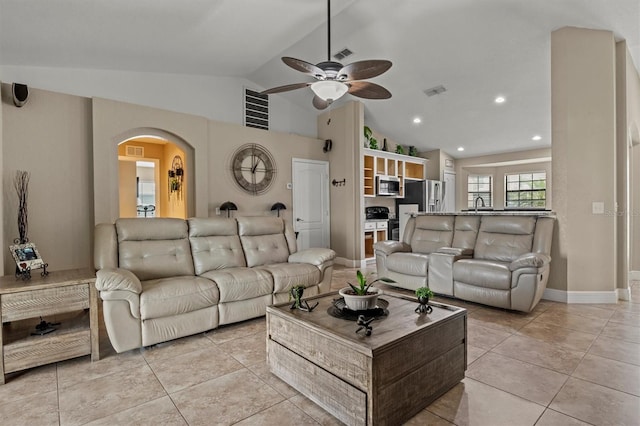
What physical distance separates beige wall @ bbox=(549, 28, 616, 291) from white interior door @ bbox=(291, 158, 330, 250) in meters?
3.91

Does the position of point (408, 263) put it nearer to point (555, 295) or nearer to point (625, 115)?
Result: point (555, 295)

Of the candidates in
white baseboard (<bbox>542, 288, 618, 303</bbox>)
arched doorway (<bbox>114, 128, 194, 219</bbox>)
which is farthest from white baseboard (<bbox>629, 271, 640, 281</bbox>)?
arched doorway (<bbox>114, 128, 194, 219</bbox>)

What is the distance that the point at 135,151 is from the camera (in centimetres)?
746

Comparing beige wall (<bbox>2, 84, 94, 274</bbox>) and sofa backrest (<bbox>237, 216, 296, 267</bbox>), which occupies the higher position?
beige wall (<bbox>2, 84, 94, 274</bbox>)

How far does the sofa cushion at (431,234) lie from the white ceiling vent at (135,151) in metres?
6.25

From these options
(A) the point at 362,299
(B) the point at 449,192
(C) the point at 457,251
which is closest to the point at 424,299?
(A) the point at 362,299

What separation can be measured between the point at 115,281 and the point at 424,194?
6504mm

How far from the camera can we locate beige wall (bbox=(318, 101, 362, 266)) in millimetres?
6250

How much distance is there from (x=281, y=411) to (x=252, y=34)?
422 cm

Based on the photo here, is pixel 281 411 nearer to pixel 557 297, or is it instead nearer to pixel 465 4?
pixel 557 297

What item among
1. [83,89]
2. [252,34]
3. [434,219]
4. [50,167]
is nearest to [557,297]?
[434,219]

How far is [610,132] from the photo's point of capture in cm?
381

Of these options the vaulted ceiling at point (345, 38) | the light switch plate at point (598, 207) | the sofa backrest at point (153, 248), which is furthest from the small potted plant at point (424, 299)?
the vaulted ceiling at point (345, 38)

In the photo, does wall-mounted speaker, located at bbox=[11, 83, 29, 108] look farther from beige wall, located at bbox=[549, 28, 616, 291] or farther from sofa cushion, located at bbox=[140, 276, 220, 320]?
beige wall, located at bbox=[549, 28, 616, 291]
